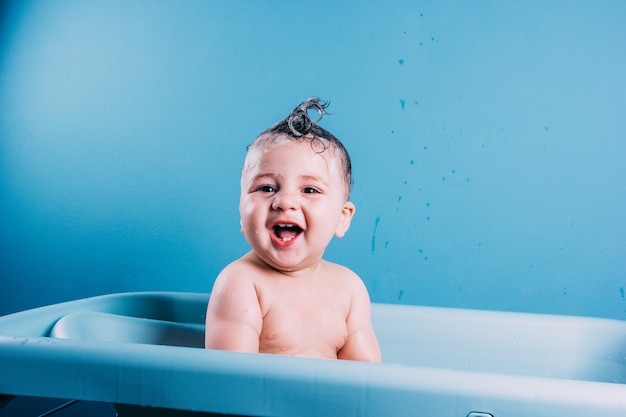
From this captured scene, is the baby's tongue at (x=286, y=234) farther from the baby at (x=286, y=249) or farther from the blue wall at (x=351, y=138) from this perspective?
the blue wall at (x=351, y=138)

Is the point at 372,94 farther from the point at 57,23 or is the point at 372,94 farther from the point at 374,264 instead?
the point at 57,23

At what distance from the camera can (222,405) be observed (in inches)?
21.2

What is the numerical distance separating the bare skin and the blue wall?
0.49 metres

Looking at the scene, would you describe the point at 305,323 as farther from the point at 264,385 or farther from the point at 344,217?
the point at 264,385

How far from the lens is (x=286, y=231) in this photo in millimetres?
879

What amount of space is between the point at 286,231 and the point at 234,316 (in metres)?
0.16

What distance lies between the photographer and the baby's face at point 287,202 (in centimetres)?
85

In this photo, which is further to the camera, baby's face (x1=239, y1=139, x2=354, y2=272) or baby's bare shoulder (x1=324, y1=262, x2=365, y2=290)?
baby's bare shoulder (x1=324, y1=262, x2=365, y2=290)

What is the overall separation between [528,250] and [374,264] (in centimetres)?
38

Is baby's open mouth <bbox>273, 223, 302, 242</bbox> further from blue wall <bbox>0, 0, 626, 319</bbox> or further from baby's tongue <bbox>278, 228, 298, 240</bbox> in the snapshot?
blue wall <bbox>0, 0, 626, 319</bbox>

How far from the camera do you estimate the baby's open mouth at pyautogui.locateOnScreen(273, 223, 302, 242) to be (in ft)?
2.85

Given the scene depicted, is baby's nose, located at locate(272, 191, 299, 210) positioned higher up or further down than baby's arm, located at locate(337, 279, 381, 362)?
higher up

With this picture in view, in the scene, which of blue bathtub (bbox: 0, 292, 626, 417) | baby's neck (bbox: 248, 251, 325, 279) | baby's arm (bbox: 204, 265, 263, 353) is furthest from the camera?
baby's neck (bbox: 248, 251, 325, 279)

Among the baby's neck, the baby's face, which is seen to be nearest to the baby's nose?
the baby's face
